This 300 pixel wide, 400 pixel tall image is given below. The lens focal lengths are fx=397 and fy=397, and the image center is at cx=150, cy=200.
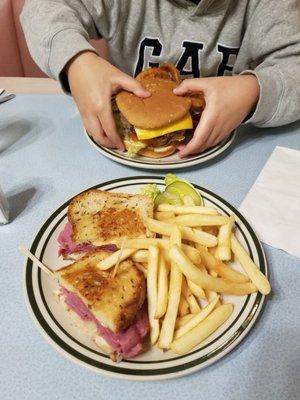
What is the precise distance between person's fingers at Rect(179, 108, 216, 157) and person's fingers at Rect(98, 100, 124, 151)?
0.57ft

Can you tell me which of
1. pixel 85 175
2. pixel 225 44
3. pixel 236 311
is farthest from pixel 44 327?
pixel 225 44

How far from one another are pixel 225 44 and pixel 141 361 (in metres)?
1.16

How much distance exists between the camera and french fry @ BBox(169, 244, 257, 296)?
621mm

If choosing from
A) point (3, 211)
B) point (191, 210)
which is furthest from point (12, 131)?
point (191, 210)

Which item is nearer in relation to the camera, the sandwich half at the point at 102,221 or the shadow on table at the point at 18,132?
the sandwich half at the point at 102,221

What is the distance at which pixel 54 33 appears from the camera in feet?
3.67

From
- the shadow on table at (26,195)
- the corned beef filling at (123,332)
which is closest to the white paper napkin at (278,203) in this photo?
the corned beef filling at (123,332)

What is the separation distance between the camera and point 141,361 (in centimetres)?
60

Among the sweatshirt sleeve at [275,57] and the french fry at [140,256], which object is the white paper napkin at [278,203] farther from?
the french fry at [140,256]

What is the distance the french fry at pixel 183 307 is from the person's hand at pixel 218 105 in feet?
1.49

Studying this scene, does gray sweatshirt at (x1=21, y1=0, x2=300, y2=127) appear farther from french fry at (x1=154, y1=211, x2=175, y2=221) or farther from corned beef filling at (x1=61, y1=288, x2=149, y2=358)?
corned beef filling at (x1=61, y1=288, x2=149, y2=358)

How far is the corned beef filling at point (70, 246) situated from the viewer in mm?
725

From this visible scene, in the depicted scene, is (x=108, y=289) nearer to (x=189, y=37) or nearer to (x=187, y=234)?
(x=187, y=234)

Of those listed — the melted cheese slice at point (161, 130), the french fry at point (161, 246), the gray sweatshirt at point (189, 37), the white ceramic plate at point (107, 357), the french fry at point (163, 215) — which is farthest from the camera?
the gray sweatshirt at point (189, 37)
